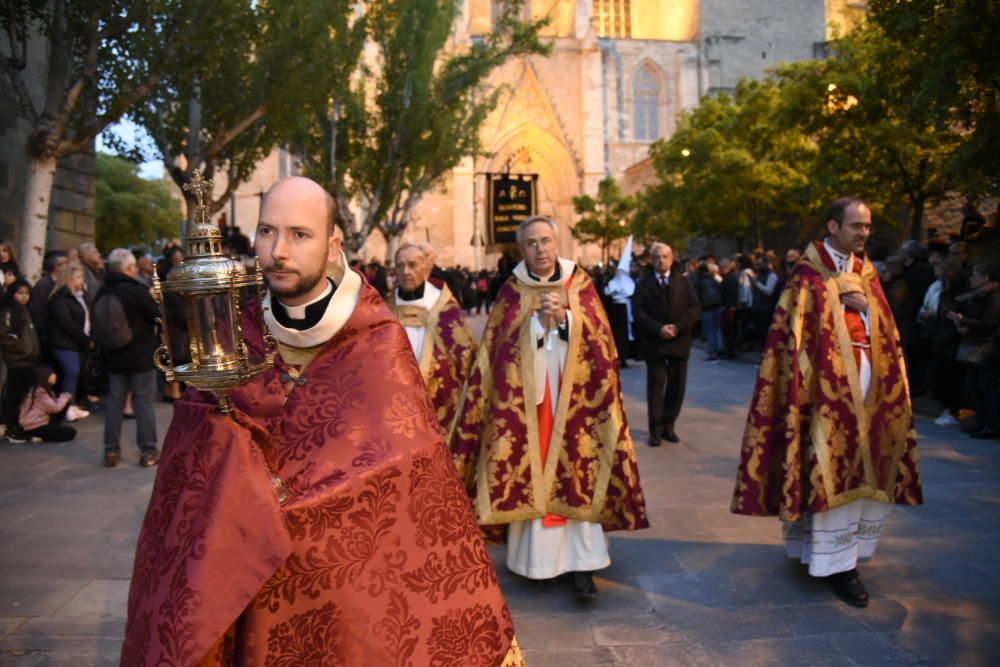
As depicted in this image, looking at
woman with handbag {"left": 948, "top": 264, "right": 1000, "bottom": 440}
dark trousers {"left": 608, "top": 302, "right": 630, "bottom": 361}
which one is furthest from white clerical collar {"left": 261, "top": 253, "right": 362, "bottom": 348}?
dark trousers {"left": 608, "top": 302, "right": 630, "bottom": 361}

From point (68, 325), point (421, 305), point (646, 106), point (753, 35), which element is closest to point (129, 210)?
point (646, 106)

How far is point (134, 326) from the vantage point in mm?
8828

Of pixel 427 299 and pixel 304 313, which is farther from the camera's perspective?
pixel 427 299

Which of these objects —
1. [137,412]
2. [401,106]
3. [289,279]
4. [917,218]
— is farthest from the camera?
[401,106]

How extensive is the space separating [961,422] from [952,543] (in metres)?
4.89

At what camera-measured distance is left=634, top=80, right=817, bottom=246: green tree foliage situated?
1059 inches

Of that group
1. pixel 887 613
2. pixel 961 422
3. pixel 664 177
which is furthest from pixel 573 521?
pixel 664 177

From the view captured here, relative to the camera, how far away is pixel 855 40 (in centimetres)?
2159

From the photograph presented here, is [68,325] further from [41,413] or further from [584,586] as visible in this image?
[584,586]

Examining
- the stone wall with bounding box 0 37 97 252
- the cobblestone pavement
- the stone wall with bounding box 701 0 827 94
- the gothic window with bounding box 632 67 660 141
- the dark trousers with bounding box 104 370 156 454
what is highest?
the stone wall with bounding box 701 0 827 94

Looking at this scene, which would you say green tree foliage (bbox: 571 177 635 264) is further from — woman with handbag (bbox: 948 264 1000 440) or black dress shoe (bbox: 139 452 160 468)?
black dress shoe (bbox: 139 452 160 468)

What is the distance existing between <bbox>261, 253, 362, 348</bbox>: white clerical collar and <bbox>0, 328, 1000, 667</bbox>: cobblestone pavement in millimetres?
2309

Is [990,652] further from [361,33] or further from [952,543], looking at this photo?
[361,33]

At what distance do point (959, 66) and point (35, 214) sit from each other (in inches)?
419
